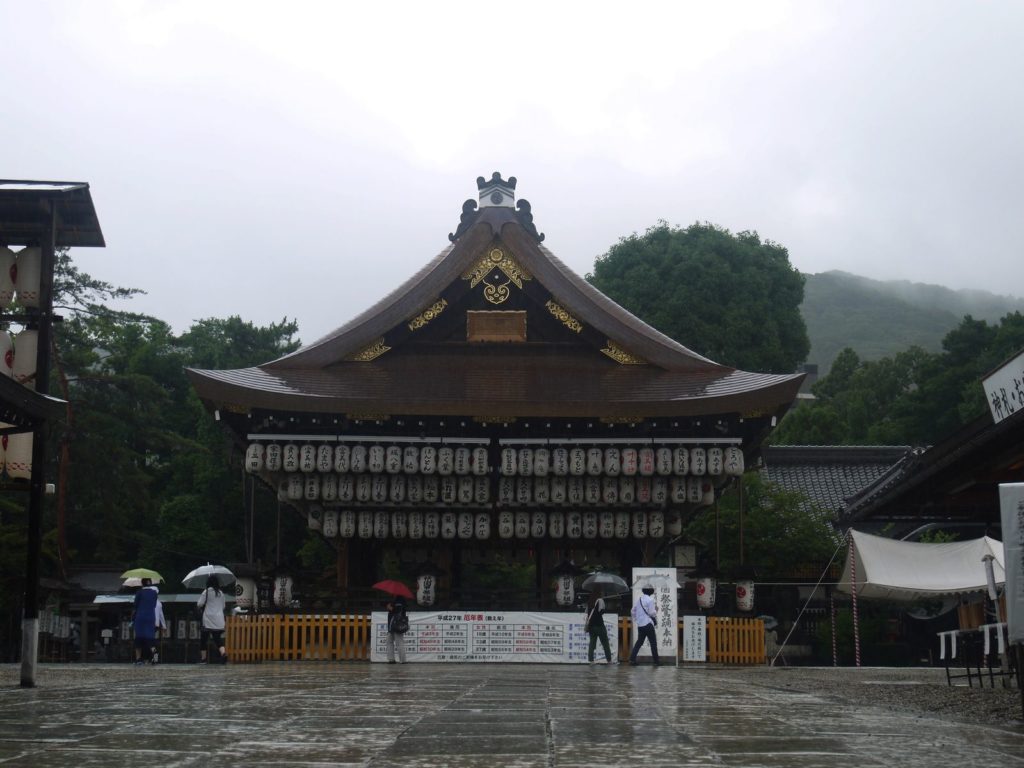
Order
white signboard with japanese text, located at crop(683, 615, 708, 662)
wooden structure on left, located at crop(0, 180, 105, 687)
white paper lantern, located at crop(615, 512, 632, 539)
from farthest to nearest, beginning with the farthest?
white paper lantern, located at crop(615, 512, 632, 539) < white signboard with japanese text, located at crop(683, 615, 708, 662) < wooden structure on left, located at crop(0, 180, 105, 687)

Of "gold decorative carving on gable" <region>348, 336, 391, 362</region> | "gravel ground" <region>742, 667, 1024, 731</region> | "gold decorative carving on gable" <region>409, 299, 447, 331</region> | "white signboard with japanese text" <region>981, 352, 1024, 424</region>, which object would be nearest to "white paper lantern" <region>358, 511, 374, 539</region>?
"gold decorative carving on gable" <region>348, 336, 391, 362</region>

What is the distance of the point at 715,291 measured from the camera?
163 feet

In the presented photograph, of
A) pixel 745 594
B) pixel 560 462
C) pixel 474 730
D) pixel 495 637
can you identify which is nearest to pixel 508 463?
pixel 560 462

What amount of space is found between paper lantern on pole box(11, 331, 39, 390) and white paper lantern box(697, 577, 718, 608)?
50.0 ft

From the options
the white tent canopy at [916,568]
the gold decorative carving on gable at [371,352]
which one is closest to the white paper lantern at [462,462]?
the gold decorative carving on gable at [371,352]

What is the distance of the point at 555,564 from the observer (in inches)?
1030

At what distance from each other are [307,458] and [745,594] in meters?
9.26

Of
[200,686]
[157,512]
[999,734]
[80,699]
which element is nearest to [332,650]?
[200,686]

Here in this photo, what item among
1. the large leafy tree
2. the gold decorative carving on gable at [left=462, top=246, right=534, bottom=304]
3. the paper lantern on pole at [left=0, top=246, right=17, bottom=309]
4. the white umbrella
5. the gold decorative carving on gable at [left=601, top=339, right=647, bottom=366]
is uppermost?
the large leafy tree

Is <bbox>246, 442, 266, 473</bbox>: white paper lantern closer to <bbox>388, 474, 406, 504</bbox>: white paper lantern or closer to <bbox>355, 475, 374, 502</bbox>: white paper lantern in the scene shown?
<bbox>355, 475, 374, 502</bbox>: white paper lantern

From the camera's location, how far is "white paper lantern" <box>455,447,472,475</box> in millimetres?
24031

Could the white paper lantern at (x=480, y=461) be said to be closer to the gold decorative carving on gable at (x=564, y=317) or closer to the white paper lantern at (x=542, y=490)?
the white paper lantern at (x=542, y=490)

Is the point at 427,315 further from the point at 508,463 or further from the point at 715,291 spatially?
the point at 715,291

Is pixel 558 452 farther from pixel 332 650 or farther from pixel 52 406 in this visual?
pixel 52 406
